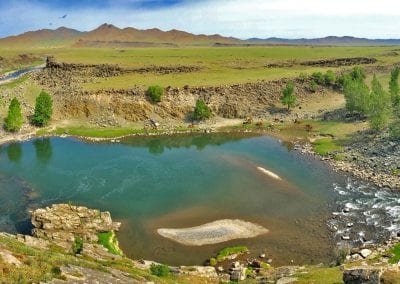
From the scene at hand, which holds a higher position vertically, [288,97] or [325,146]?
[288,97]

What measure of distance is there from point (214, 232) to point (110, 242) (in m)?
12.5

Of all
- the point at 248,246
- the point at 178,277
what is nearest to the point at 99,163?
Answer: the point at 248,246

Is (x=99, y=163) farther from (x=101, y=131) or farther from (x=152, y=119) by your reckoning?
(x=152, y=119)

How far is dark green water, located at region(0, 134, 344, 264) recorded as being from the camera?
5338 cm

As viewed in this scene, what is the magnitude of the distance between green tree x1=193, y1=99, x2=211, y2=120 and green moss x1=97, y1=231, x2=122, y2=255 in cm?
5826

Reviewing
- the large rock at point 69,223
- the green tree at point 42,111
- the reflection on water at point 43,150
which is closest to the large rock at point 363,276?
the large rock at point 69,223

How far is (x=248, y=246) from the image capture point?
52.3m

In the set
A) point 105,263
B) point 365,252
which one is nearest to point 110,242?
point 105,263

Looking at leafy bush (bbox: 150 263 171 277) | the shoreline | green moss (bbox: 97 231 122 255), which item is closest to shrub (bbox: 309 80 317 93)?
the shoreline

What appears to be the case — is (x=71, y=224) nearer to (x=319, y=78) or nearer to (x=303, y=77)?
(x=303, y=77)

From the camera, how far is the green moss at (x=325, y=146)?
85.4m

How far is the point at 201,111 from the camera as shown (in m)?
109

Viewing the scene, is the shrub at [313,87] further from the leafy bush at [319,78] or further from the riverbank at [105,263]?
the riverbank at [105,263]

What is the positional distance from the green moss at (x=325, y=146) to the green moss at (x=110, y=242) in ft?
151
